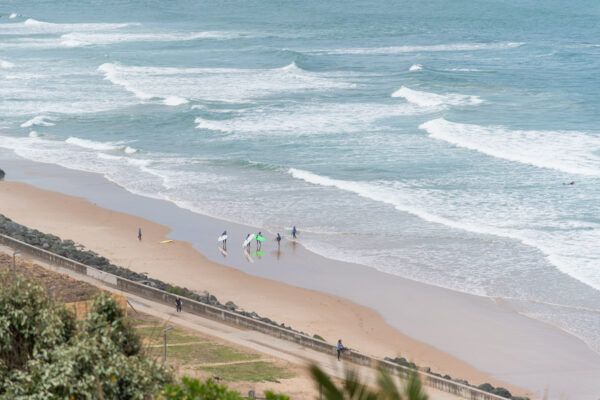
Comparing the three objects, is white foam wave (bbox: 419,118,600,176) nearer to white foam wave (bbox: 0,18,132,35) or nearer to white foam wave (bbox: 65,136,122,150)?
white foam wave (bbox: 65,136,122,150)

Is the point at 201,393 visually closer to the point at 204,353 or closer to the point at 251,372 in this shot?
→ the point at 251,372

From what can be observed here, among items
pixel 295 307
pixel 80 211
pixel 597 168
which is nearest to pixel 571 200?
pixel 597 168

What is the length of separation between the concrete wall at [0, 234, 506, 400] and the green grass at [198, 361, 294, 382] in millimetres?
1875

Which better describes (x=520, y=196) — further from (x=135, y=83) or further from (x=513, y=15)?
(x=513, y=15)

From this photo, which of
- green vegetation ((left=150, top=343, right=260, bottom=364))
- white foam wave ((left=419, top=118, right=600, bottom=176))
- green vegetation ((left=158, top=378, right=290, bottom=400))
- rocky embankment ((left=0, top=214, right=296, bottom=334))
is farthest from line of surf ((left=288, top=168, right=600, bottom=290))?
green vegetation ((left=158, top=378, right=290, bottom=400))

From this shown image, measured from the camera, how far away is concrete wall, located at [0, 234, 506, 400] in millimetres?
23188

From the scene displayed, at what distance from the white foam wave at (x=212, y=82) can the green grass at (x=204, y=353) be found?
4571 centimetres

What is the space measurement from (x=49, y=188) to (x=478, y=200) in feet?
72.3

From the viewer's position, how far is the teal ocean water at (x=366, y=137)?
36.4 m

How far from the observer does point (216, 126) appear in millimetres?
61438

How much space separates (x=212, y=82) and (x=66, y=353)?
68.4 m

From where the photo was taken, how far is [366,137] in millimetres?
56688

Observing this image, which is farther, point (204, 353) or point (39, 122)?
point (39, 122)

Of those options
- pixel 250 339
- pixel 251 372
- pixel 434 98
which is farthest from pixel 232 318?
pixel 434 98
